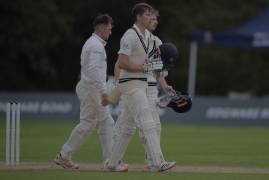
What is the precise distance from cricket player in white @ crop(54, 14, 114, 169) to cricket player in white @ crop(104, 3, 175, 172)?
29.5 inches

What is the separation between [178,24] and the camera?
5128 cm

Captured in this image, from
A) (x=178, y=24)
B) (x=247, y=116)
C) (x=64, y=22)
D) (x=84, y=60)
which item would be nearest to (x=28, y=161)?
(x=84, y=60)

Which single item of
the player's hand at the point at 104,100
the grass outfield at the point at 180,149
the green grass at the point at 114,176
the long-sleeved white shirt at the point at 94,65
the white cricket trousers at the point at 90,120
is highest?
the long-sleeved white shirt at the point at 94,65

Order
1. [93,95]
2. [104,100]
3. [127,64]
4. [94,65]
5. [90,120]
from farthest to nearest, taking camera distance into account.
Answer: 1. [90,120]
2. [93,95]
3. [94,65]
4. [104,100]
5. [127,64]

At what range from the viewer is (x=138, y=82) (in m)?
15.3

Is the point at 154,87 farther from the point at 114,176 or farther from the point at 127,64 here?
the point at 114,176

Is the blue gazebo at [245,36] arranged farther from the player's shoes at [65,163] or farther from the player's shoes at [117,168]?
the player's shoes at [117,168]

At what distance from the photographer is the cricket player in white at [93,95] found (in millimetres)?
16125

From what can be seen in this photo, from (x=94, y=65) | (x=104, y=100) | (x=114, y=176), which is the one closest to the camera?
(x=114, y=176)

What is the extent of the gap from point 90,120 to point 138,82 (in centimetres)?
152

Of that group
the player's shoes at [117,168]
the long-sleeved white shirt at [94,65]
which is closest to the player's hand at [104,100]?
the long-sleeved white shirt at [94,65]

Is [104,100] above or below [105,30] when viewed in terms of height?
below

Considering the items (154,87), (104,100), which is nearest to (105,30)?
(154,87)

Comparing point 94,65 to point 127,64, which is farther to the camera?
point 94,65
